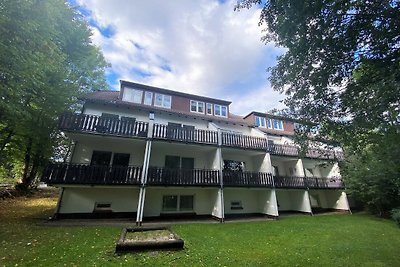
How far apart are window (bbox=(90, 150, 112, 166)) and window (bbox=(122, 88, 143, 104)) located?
4974 millimetres

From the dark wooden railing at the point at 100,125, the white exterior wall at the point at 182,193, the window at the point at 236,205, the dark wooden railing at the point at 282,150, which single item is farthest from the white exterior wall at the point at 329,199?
the dark wooden railing at the point at 100,125

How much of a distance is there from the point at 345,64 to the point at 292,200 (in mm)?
16499

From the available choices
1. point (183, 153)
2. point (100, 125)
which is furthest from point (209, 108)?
point (100, 125)

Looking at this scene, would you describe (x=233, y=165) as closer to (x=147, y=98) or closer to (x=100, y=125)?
(x=147, y=98)

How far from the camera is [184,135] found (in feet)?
47.6

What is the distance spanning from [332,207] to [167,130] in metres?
20.2

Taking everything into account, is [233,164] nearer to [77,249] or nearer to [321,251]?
[321,251]

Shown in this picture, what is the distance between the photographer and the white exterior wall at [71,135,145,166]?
13391 millimetres

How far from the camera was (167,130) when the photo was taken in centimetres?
1418

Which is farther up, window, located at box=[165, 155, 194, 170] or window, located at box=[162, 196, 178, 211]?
window, located at box=[165, 155, 194, 170]

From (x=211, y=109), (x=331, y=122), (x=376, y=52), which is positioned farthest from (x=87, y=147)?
(x=376, y=52)

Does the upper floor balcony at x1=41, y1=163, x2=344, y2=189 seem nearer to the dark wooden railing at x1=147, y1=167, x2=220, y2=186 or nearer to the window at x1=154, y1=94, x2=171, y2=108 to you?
the dark wooden railing at x1=147, y1=167, x2=220, y2=186

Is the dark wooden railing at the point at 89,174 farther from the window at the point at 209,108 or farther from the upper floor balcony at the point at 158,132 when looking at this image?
the window at the point at 209,108

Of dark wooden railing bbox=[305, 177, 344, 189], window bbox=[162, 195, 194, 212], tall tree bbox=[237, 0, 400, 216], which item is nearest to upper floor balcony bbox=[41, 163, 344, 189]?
dark wooden railing bbox=[305, 177, 344, 189]
